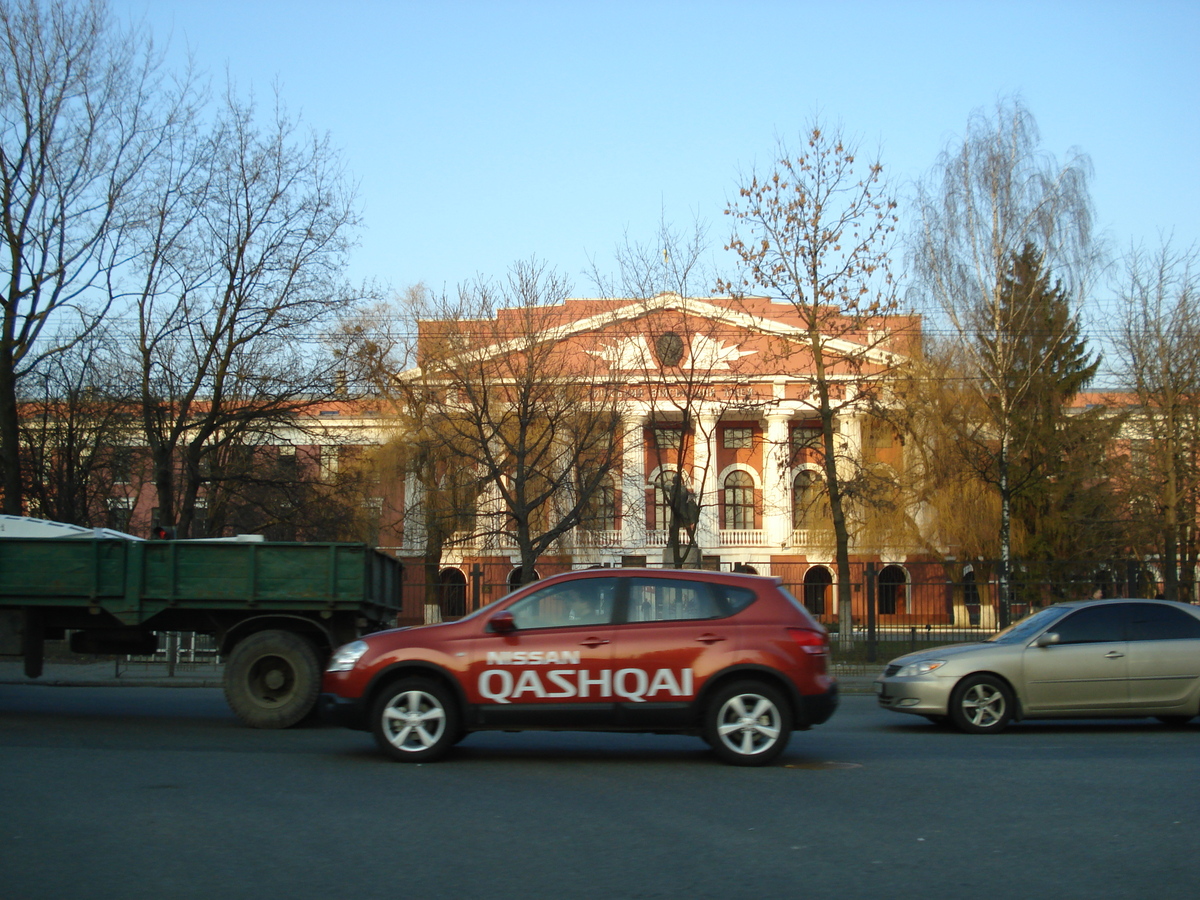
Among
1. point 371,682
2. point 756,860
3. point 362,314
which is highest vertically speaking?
point 362,314

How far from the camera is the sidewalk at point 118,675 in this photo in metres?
18.9

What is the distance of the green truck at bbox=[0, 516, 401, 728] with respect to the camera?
39.9 feet

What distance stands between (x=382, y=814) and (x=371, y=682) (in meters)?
2.16

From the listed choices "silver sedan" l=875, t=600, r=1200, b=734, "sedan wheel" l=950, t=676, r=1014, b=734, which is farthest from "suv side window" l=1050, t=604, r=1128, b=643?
"sedan wheel" l=950, t=676, r=1014, b=734

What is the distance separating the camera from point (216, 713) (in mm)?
13805

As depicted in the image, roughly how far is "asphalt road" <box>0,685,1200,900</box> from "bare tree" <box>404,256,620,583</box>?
18.3m

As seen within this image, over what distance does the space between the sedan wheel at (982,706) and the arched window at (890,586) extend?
1187cm

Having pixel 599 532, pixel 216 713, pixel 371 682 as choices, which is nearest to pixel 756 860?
pixel 371 682

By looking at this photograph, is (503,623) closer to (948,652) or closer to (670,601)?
(670,601)

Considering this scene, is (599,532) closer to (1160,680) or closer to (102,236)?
(102,236)

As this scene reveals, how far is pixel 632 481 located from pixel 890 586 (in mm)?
13043

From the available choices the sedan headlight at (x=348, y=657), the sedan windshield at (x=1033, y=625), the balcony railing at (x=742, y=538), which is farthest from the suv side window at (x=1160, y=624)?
the balcony railing at (x=742, y=538)

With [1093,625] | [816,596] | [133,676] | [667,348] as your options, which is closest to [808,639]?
[1093,625]

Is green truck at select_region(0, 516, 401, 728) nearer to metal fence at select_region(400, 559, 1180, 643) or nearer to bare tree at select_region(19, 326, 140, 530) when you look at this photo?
metal fence at select_region(400, 559, 1180, 643)
